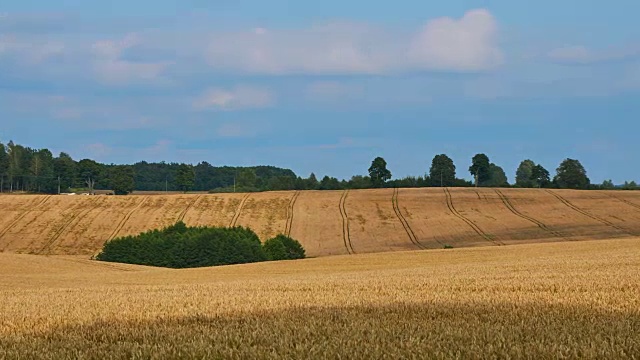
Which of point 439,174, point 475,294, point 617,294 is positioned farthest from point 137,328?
point 439,174

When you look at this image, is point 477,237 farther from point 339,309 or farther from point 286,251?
point 339,309

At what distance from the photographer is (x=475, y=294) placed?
629 inches

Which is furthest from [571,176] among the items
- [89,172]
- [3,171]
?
[3,171]

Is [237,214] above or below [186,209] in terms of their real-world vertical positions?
below

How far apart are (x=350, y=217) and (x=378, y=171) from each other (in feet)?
187

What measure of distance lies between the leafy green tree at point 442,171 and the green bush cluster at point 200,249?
67540 millimetres

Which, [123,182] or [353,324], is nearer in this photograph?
[353,324]

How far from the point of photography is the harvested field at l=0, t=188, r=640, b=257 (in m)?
73.9

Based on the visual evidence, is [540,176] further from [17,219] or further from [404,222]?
[17,219]

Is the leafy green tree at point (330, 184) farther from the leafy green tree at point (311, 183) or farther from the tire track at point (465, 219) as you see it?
the tire track at point (465, 219)

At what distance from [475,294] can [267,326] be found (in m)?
6.84

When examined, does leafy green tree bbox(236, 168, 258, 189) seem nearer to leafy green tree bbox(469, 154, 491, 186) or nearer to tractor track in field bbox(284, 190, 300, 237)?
leafy green tree bbox(469, 154, 491, 186)

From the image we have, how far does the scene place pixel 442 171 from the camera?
140750 mm

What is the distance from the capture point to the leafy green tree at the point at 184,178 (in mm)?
162625
